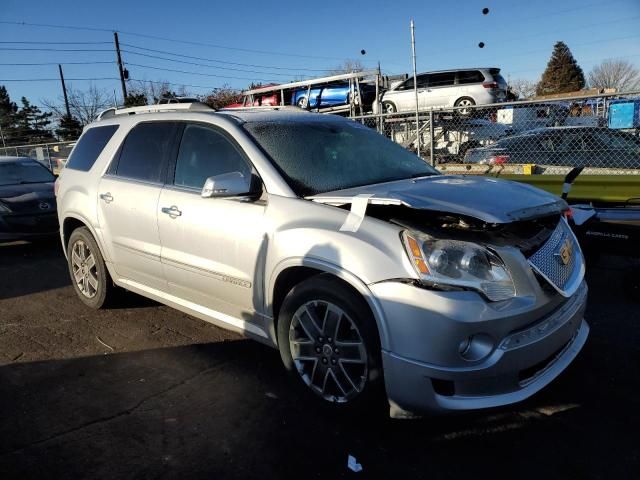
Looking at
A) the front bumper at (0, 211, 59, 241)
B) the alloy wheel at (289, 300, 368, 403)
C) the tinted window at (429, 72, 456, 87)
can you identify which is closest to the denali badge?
the alloy wheel at (289, 300, 368, 403)

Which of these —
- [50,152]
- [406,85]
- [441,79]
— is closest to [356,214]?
[406,85]

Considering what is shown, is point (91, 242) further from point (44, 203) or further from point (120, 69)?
point (120, 69)

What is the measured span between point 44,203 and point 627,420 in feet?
26.4

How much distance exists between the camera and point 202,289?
12.0 feet

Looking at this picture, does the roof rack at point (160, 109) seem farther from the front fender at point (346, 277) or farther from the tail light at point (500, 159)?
the tail light at point (500, 159)

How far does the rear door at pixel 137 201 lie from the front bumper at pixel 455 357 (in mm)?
2196

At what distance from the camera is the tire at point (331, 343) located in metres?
2.67

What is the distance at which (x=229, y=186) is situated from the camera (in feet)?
10.4

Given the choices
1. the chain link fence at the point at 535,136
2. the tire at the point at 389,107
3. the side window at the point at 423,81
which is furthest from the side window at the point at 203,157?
the side window at the point at 423,81

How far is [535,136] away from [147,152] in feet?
24.9

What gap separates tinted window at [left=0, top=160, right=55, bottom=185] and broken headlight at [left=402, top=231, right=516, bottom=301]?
8340 millimetres

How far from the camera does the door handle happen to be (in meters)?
3.68

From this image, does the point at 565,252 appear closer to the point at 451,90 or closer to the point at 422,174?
the point at 422,174

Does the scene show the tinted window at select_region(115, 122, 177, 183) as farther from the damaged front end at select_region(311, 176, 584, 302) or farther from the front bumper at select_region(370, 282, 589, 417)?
the front bumper at select_region(370, 282, 589, 417)
